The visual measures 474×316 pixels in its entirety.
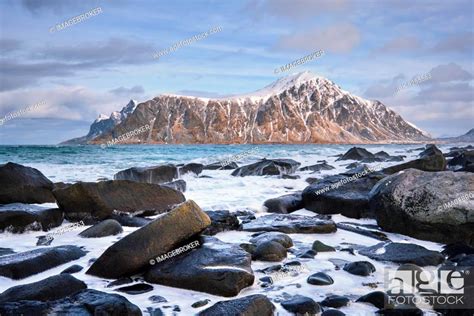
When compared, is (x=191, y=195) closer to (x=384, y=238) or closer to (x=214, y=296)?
(x=384, y=238)

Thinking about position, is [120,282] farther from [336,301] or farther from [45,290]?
[336,301]

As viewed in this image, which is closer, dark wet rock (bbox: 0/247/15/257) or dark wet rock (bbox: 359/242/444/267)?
dark wet rock (bbox: 359/242/444/267)

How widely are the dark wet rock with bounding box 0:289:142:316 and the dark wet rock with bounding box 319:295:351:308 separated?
75.7 inches

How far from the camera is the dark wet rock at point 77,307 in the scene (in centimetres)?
379

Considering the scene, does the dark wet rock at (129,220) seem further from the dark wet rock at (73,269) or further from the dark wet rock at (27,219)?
the dark wet rock at (73,269)

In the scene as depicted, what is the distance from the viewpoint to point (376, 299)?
4422 mm

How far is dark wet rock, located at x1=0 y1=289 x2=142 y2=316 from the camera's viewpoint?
12.4ft

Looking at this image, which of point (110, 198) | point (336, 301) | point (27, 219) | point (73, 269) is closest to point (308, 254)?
point (336, 301)

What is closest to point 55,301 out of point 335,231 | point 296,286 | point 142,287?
point 142,287

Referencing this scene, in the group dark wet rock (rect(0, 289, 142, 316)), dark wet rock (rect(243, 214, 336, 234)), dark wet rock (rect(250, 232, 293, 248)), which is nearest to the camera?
dark wet rock (rect(0, 289, 142, 316))

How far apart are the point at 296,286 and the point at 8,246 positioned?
476cm

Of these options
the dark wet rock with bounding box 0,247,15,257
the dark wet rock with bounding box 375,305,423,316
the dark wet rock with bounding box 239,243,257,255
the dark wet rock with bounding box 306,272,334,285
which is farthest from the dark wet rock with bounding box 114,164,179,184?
the dark wet rock with bounding box 375,305,423,316

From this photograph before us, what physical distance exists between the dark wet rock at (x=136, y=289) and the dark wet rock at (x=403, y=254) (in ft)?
10.5

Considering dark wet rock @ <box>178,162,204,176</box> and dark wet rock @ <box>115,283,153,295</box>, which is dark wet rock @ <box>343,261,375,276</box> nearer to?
dark wet rock @ <box>115,283,153,295</box>
